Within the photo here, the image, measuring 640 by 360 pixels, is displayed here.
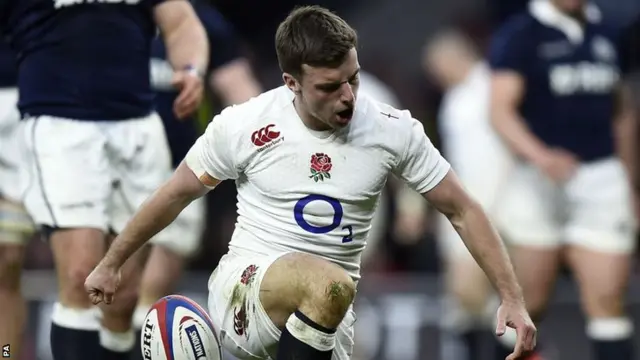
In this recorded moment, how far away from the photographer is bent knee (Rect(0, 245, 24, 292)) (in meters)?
6.21

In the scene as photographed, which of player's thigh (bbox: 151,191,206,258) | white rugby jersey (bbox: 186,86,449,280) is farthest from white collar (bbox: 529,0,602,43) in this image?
white rugby jersey (bbox: 186,86,449,280)

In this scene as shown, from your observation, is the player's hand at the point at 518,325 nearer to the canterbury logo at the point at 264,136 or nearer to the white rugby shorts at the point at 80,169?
the canterbury logo at the point at 264,136

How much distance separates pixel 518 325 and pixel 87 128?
1974 mm

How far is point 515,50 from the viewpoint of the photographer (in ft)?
25.0

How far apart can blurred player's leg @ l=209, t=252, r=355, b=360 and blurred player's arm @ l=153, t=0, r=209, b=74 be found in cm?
109

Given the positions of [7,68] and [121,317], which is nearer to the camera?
[121,317]

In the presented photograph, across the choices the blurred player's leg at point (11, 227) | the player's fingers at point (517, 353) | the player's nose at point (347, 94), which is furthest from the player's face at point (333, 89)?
the blurred player's leg at point (11, 227)

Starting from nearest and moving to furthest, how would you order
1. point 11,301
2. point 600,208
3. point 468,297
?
point 11,301
point 600,208
point 468,297

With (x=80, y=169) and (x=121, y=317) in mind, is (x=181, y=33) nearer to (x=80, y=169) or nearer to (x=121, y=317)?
(x=80, y=169)

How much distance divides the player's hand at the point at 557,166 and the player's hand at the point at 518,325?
260cm

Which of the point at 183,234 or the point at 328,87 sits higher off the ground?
the point at 328,87

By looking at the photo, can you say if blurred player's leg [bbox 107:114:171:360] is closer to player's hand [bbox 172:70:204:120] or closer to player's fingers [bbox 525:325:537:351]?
player's hand [bbox 172:70:204:120]

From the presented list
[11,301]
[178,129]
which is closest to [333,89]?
[11,301]

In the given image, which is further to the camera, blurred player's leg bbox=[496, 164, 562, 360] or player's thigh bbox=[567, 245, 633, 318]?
blurred player's leg bbox=[496, 164, 562, 360]
